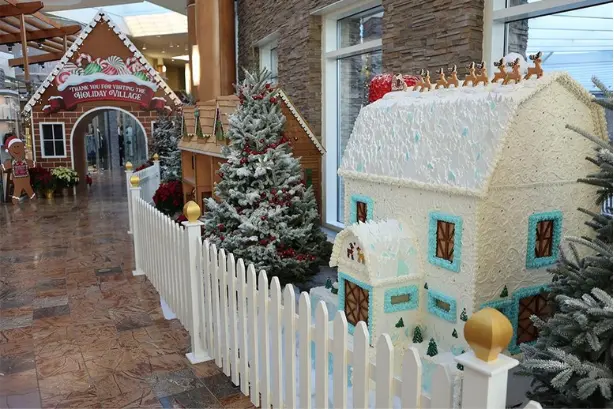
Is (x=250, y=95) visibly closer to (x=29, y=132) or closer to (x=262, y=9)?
(x=262, y=9)

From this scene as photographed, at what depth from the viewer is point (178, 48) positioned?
2230 cm

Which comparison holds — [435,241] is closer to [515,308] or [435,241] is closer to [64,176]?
[515,308]

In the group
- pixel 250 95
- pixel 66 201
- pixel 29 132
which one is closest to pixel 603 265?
pixel 250 95

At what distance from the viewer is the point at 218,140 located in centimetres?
586

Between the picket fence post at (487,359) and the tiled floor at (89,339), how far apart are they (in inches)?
74.9

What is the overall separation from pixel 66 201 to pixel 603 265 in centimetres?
1165

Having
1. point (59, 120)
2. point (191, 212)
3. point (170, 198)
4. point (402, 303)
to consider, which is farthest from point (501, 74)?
point (59, 120)

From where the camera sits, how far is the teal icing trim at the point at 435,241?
103 inches

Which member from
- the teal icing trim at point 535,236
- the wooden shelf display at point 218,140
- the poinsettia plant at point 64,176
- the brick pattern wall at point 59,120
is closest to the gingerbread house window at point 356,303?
the teal icing trim at point 535,236

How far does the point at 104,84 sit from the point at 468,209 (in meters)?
12.0

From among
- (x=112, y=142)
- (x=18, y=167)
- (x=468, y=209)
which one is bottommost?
(x=18, y=167)

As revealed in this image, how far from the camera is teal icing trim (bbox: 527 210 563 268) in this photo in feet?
8.82

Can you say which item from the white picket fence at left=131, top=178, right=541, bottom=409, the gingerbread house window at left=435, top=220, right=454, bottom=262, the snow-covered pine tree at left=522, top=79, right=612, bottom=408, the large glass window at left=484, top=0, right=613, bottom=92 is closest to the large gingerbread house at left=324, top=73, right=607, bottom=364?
the gingerbread house window at left=435, top=220, right=454, bottom=262

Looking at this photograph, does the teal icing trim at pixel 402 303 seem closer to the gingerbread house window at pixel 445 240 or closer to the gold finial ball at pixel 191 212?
the gingerbread house window at pixel 445 240
